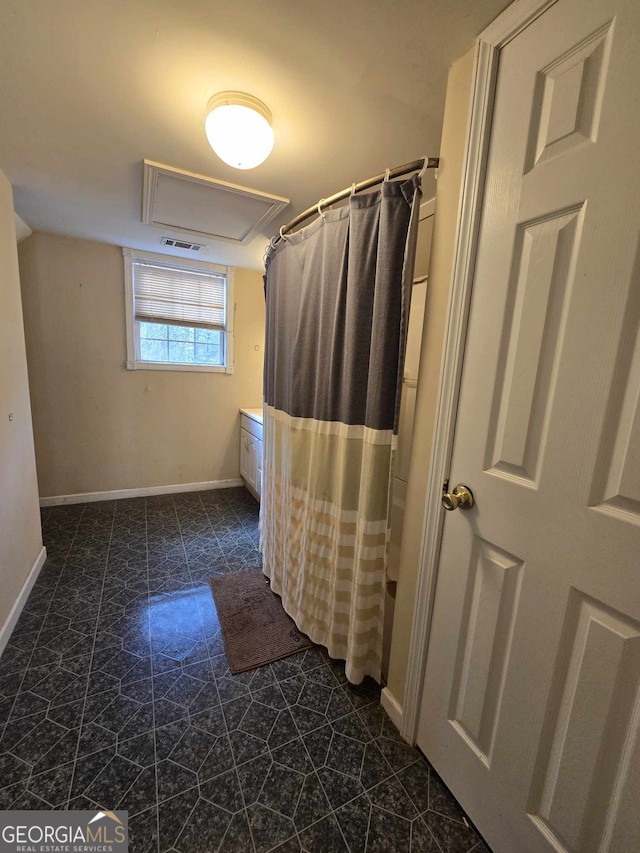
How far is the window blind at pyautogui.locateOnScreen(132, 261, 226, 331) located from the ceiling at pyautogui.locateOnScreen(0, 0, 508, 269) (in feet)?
4.07

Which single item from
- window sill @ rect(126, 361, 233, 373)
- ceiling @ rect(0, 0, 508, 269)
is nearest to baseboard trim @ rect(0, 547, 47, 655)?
window sill @ rect(126, 361, 233, 373)

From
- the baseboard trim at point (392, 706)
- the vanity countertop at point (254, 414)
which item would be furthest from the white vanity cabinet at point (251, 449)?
the baseboard trim at point (392, 706)

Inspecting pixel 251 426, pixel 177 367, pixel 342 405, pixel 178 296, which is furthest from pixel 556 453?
pixel 178 296

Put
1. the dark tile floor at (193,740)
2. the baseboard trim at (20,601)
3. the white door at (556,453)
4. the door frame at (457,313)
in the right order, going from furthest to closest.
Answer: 1. the baseboard trim at (20,601)
2. the dark tile floor at (193,740)
3. the door frame at (457,313)
4. the white door at (556,453)

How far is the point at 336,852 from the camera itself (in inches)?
37.0

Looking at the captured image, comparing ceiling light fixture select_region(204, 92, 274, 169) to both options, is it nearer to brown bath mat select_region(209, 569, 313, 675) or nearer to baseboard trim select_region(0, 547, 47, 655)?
brown bath mat select_region(209, 569, 313, 675)

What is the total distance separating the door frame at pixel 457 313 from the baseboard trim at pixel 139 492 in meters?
2.81

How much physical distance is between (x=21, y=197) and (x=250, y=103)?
5.84ft

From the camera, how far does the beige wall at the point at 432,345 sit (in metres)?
1.01

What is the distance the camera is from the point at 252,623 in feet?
5.84

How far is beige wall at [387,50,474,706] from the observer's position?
1.01 metres

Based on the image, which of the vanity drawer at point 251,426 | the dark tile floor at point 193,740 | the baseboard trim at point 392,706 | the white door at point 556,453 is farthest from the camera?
the vanity drawer at point 251,426

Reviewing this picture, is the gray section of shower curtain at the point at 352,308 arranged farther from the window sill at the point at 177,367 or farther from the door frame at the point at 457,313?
the window sill at the point at 177,367

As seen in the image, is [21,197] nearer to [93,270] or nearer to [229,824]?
[93,270]
